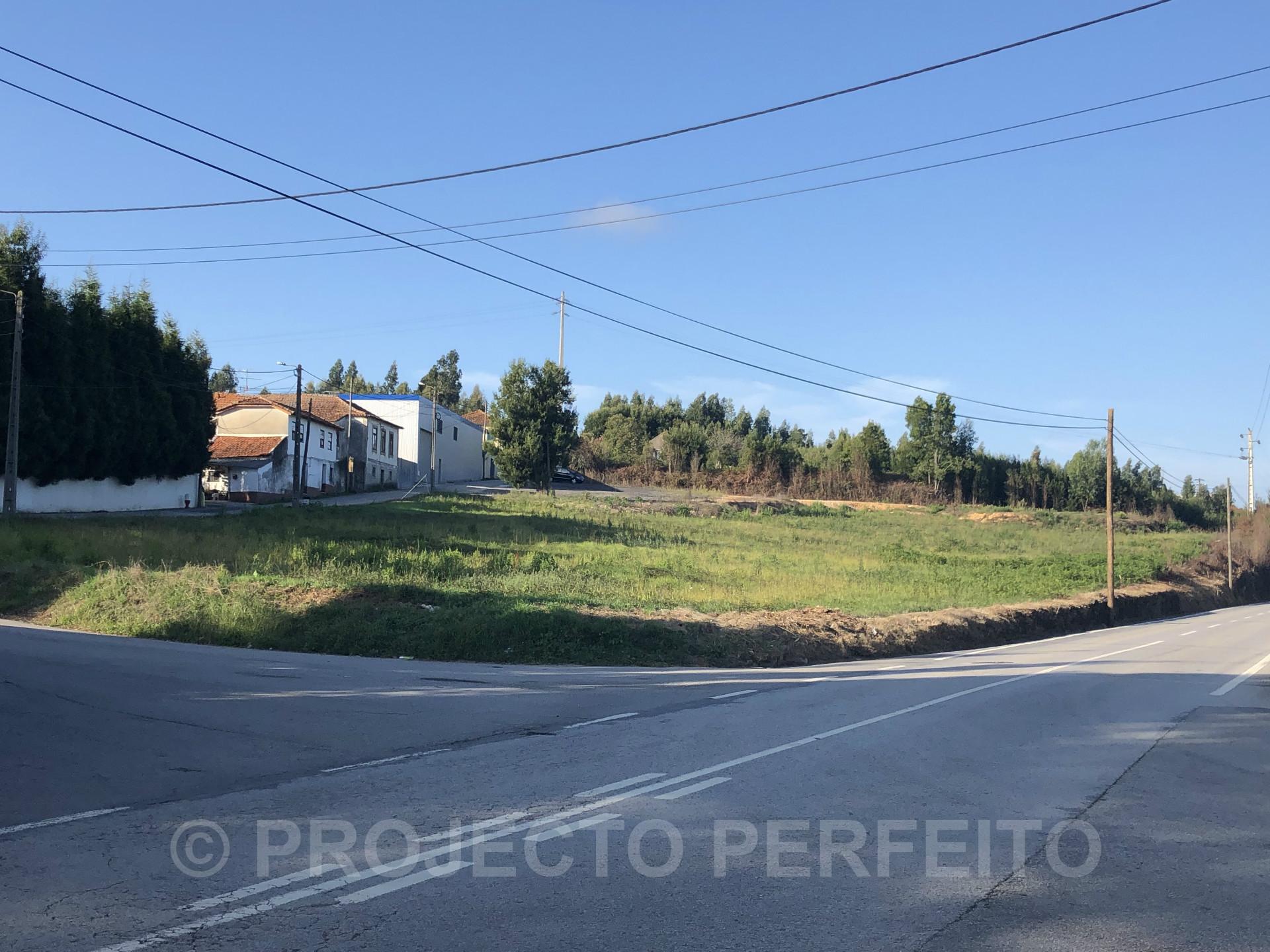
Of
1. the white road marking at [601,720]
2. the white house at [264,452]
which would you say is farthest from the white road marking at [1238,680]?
the white house at [264,452]

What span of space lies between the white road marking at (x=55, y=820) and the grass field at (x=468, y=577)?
38.5 ft

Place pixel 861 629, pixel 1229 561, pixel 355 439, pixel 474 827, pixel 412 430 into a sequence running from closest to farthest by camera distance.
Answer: pixel 474 827
pixel 861 629
pixel 1229 561
pixel 355 439
pixel 412 430

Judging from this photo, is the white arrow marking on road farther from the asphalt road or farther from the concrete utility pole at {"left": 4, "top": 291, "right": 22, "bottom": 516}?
the concrete utility pole at {"left": 4, "top": 291, "right": 22, "bottom": 516}

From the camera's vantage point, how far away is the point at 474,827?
21.0ft

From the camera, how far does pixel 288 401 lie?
80688mm

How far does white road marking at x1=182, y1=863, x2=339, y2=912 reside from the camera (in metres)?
4.96

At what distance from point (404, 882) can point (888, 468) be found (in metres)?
111

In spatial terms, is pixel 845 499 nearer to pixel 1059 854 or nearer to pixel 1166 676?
pixel 1166 676

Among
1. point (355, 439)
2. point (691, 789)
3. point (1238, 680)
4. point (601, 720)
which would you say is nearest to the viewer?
point (691, 789)

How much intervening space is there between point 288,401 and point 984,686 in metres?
74.9

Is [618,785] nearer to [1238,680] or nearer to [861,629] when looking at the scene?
[1238,680]

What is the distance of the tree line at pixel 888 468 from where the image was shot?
100 m

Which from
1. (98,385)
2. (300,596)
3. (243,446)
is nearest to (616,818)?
(300,596)

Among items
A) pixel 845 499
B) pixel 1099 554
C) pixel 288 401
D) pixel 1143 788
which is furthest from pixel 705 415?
pixel 1143 788
